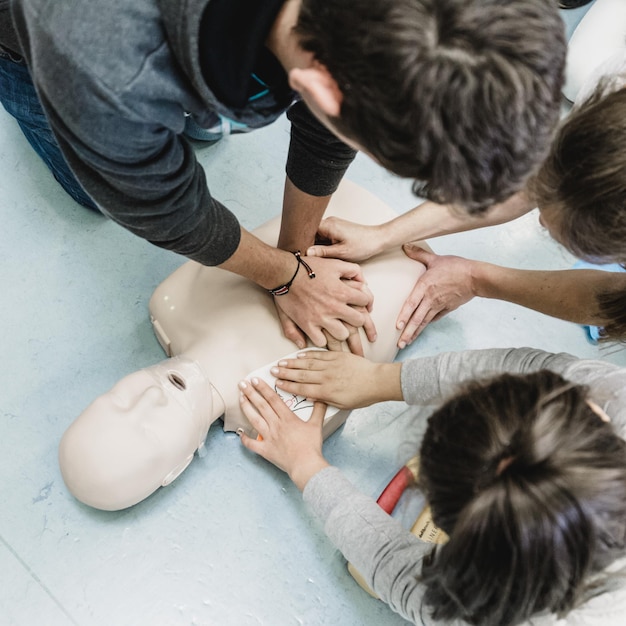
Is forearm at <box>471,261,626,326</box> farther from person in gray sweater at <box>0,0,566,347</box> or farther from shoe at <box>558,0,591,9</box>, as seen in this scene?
shoe at <box>558,0,591,9</box>

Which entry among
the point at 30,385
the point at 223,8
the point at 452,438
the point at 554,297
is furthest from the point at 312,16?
the point at 30,385

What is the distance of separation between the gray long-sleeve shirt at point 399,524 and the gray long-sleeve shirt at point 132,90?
38 cm

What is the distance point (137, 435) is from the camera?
0.81m

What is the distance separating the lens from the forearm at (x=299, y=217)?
0.87m

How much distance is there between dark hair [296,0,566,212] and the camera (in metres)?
0.39

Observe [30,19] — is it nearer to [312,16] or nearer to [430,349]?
[312,16]

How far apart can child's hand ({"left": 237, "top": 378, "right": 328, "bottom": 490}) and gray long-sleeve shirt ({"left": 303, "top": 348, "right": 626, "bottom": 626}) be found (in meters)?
0.06

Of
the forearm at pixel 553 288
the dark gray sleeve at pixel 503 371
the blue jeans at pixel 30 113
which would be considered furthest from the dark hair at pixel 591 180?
the blue jeans at pixel 30 113

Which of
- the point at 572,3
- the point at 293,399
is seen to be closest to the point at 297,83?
the point at 293,399

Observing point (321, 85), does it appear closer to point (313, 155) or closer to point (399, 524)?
point (313, 155)

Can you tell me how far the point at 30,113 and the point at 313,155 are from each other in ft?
1.47

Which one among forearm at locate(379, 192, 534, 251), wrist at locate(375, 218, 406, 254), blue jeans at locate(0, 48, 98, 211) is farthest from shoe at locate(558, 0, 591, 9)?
blue jeans at locate(0, 48, 98, 211)

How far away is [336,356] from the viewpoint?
92 centimetres

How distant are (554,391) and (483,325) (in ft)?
2.06
